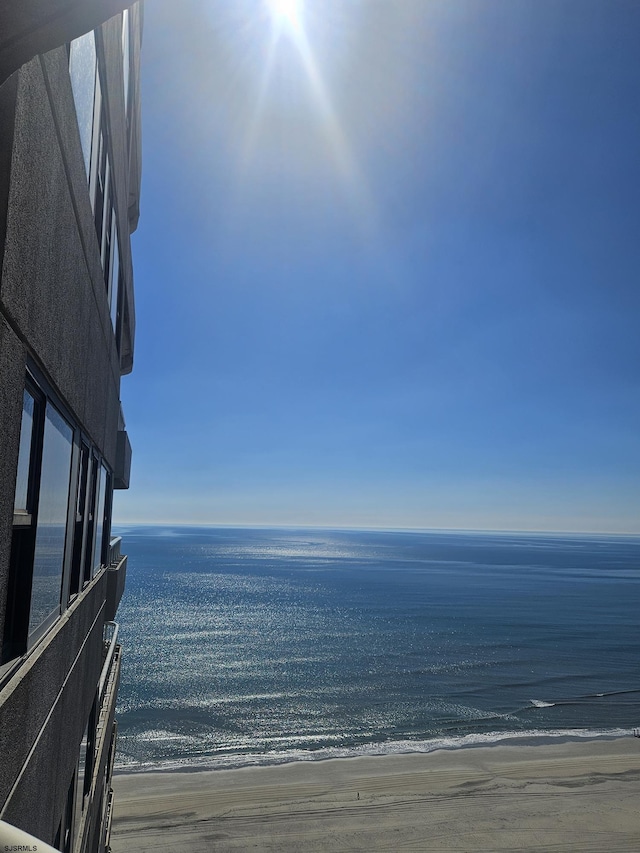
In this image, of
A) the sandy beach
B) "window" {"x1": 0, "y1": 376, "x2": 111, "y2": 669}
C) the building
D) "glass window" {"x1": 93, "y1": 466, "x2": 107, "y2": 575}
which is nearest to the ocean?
the sandy beach

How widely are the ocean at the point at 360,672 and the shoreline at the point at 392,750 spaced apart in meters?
0.22

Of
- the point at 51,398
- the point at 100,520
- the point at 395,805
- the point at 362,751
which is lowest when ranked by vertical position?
the point at 362,751

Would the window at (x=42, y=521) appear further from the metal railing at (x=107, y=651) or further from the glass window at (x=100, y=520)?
the metal railing at (x=107, y=651)

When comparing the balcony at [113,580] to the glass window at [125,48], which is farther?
the balcony at [113,580]

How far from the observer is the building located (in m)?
2.74

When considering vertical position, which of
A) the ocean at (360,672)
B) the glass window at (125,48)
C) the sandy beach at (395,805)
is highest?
the glass window at (125,48)

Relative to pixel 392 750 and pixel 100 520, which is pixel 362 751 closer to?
pixel 392 750

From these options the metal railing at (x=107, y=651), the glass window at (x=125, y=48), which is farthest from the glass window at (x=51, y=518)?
the metal railing at (x=107, y=651)

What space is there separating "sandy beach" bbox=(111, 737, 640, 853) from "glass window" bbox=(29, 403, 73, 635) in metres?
21.7

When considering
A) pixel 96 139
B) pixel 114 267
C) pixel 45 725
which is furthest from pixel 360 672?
pixel 96 139

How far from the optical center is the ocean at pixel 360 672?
3747 cm

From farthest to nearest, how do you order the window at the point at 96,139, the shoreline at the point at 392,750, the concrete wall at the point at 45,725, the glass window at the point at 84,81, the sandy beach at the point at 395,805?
the shoreline at the point at 392,750 → the sandy beach at the point at 395,805 → the window at the point at 96,139 → the glass window at the point at 84,81 → the concrete wall at the point at 45,725

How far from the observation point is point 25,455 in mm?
3291

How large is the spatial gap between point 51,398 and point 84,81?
2.76 meters
